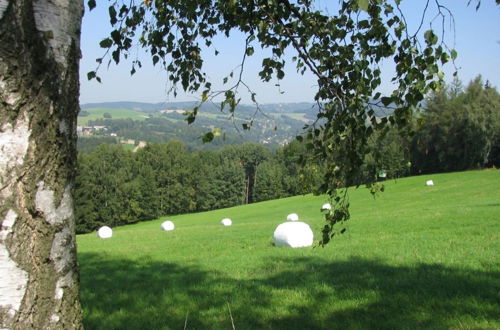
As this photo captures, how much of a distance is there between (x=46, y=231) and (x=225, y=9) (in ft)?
9.44

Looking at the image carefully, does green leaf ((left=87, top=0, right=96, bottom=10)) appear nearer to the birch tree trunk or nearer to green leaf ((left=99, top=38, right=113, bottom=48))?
green leaf ((left=99, top=38, right=113, bottom=48))

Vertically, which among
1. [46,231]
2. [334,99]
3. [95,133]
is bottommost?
[95,133]

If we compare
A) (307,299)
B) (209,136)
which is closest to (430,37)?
(209,136)

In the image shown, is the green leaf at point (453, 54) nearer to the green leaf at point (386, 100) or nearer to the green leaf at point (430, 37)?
the green leaf at point (430, 37)

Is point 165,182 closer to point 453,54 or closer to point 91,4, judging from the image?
point 91,4

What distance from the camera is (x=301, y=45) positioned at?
3828 millimetres

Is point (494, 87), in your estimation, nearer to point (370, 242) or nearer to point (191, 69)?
point (370, 242)

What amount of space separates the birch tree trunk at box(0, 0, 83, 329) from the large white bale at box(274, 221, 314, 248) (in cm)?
997

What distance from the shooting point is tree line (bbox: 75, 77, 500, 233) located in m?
51.9

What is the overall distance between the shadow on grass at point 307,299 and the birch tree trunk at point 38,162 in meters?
3.65

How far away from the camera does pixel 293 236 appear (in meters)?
11.6

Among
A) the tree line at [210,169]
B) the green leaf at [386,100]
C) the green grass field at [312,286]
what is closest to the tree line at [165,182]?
the tree line at [210,169]

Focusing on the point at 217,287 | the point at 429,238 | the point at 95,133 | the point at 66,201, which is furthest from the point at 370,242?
the point at 95,133

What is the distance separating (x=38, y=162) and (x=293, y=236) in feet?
33.8
